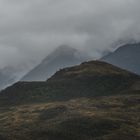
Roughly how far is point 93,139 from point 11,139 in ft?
116

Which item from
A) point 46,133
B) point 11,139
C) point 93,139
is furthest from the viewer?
point 46,133

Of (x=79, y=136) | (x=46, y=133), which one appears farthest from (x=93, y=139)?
(x=46, y=133)

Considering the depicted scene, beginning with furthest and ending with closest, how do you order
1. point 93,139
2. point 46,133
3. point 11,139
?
point 46,133
point 93,139
point 11,139

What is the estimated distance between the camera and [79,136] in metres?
189

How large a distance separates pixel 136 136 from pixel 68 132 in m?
33.2

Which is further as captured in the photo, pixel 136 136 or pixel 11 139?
pixel 136 136

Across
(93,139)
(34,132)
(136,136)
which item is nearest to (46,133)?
(34,132)

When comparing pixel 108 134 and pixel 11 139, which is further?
pixel 108 134

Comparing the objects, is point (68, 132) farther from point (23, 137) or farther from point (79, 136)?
point (23, 137)

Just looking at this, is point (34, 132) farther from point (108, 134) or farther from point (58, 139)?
point (108, 134)

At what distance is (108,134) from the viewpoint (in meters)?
191

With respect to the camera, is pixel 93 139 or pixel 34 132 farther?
pixel 34 132

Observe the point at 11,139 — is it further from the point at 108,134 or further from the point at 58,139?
the point at 108,134

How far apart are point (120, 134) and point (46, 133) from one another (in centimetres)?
3398
